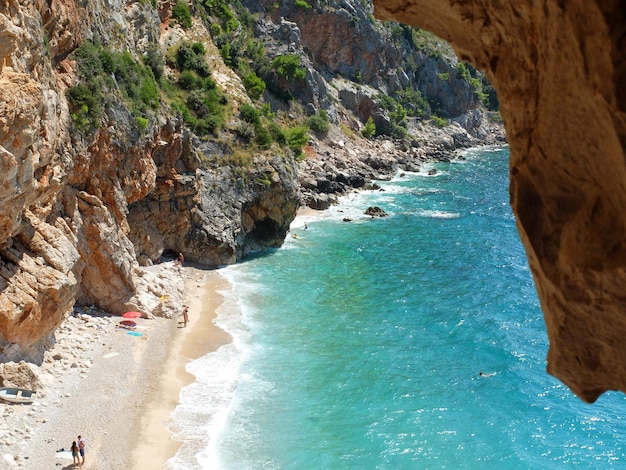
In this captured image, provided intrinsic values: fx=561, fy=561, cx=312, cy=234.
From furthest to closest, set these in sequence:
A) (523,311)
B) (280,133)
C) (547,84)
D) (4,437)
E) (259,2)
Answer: (259,2) → (280,133) → (523,311) → (4,437) → (547,84)

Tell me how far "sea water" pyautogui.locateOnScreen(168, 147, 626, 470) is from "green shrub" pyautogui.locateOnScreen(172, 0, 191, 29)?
81.4 ft

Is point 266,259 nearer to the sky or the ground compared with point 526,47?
nearer to the ground

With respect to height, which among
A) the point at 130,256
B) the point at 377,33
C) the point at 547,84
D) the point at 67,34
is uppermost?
the point at 377,33

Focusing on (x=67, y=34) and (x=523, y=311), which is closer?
(x=67, y=34)

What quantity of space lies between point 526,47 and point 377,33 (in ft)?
364

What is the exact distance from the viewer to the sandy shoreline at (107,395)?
20.7m

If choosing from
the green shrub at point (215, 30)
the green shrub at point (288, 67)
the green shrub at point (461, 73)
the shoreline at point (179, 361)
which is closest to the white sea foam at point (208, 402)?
the shoreline at point (179, 361)

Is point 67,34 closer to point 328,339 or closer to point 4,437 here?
point 4,437

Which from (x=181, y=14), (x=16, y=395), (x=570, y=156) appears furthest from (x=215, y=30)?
(x=570, y=156)

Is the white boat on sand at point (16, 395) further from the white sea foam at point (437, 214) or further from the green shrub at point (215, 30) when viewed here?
the green shrub at point (215, 30)

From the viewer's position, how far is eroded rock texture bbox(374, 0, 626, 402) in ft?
14.5

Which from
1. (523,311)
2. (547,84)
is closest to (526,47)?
(547,84)

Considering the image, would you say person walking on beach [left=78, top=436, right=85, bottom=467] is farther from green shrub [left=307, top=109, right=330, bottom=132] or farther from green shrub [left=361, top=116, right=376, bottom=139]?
green shrub [left=361, top=116, right=376, bottom=139]

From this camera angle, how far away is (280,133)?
5312cm
